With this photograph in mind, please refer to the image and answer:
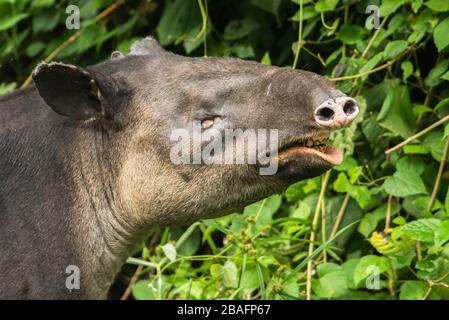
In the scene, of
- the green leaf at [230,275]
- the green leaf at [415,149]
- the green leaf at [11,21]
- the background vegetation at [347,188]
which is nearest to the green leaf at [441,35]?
Result: the background vegetation at [347,188]

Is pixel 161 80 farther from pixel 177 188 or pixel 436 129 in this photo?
pixel 436 129

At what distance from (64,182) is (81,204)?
130 mm

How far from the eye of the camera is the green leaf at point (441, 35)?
5.94m

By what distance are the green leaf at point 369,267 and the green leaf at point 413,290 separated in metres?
0.16

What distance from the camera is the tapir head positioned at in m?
4.61

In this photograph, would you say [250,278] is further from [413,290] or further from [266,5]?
[266,5]

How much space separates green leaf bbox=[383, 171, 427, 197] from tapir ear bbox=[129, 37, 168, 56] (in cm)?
160

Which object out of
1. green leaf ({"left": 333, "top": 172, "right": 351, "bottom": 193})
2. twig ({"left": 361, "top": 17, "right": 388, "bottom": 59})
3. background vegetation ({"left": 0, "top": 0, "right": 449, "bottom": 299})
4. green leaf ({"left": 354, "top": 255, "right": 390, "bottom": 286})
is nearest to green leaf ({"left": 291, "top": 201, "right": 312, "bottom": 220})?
background vegetation ({"left": 0, "top": 0, "right": 449, "bottom": 299})

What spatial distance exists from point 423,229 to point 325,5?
179 cm

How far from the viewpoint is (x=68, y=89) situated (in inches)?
191

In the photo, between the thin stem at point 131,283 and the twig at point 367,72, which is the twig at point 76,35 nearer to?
the thin stem at point 131,283
